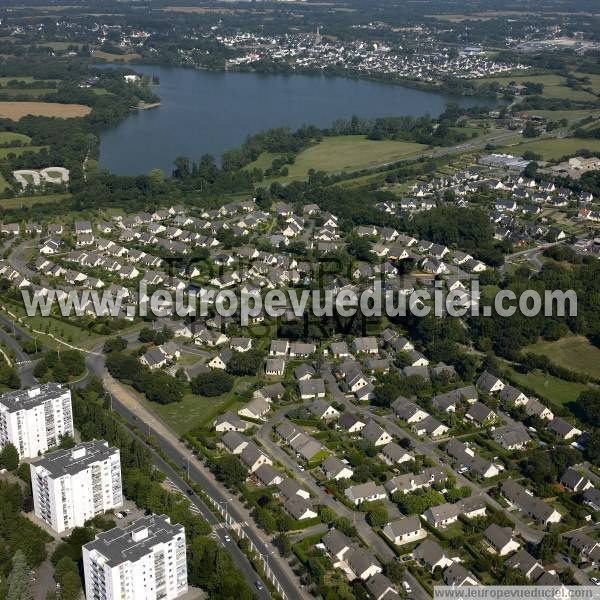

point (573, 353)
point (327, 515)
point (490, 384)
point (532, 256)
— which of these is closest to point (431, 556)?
point (327, 515)

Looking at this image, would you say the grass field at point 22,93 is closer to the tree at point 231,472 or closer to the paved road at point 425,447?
the paved road at point 425,447

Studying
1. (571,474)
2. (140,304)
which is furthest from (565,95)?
(571,474)

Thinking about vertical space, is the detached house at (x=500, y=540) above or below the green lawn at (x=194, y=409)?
above

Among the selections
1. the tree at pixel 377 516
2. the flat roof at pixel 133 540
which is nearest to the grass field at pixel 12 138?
the tree at pixel 377 516

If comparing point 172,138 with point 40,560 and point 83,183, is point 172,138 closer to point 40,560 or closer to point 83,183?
point 83,183

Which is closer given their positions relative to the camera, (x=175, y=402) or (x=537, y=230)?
(x=175, y=402)

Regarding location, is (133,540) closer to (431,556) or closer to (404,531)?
(404,531)

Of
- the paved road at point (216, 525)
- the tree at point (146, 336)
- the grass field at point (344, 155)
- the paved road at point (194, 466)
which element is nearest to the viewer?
the paved road at point (216, 525)
